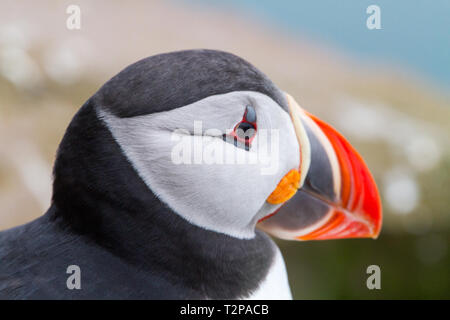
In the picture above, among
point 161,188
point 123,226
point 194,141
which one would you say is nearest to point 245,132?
point 194,141

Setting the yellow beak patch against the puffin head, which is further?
the yellow beak patch

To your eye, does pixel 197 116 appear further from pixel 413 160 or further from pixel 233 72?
pixel 413 160

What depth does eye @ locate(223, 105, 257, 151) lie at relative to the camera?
1455 mm

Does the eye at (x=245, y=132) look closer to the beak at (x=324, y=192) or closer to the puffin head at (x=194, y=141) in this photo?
the puffin head at (x=194, y=141)

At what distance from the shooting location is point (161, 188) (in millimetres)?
1411

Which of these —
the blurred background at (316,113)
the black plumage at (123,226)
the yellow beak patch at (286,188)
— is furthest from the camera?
the blurred background at (316,113)

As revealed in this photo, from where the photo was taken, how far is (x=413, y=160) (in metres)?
3.87

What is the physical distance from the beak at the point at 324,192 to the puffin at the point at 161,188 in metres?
0.10

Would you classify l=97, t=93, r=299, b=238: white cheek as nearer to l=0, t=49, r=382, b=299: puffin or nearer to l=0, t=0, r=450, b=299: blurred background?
l=0, t=49, r=382, b=299: puffin

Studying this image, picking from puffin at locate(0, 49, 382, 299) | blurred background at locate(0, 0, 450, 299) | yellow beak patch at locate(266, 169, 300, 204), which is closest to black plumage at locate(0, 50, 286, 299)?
puffin at locate(0, 49, 382, 299)

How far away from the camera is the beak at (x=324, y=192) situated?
1632mm

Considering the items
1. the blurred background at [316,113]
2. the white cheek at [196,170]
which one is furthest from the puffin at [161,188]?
the blurred background at [316,113]
